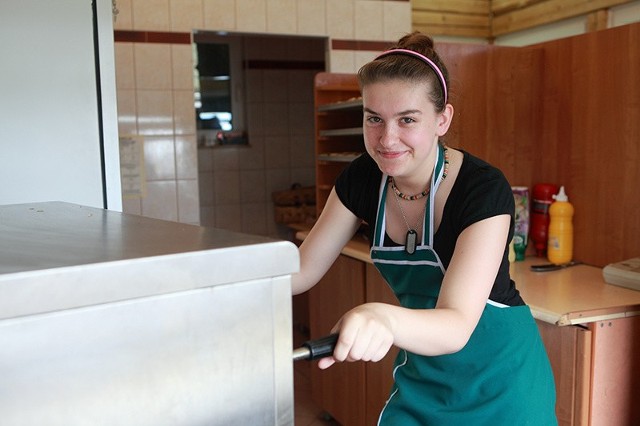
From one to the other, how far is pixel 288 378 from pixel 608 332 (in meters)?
1.46

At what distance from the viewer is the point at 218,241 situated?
60 cm

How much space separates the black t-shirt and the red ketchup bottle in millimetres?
1201

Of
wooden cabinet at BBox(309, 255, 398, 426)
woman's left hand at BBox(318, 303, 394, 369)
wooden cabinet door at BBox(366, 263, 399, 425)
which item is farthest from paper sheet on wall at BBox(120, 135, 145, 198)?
woman's left hand at BBox(318, 303, 394, 369)

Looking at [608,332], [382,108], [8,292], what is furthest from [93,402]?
[608,332]

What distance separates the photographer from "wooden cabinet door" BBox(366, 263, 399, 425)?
8.20 feet

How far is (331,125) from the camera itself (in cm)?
310

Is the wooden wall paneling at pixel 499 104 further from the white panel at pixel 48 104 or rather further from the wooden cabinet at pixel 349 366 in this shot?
the white panel at pixel 48 104

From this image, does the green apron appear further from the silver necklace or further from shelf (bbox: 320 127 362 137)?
shelf (bbox: 320 127 362 137)

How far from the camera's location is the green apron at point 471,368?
53.3 inches

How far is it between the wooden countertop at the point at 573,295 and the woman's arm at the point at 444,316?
0.71 m

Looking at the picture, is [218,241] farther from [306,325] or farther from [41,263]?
[306,325]

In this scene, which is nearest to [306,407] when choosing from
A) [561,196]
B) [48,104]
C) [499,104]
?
[561,196]

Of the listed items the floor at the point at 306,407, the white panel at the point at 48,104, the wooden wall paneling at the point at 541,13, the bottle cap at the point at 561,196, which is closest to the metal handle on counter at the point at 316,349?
the white panel at the point at 48,104

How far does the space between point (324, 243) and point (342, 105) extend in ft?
4.84
